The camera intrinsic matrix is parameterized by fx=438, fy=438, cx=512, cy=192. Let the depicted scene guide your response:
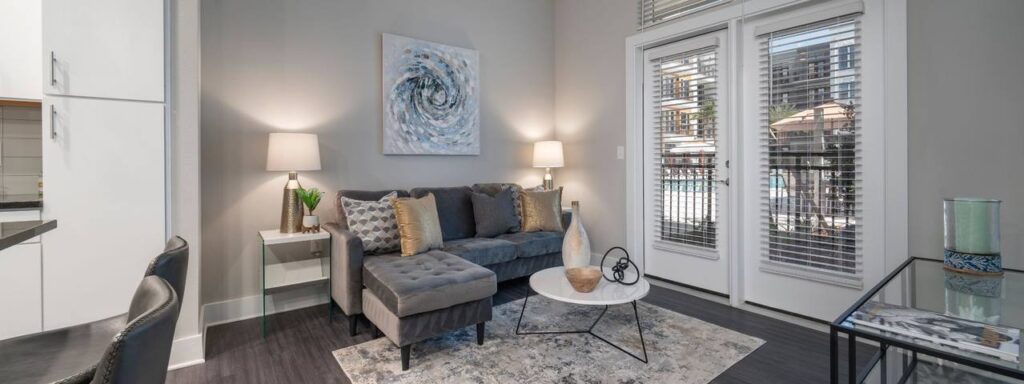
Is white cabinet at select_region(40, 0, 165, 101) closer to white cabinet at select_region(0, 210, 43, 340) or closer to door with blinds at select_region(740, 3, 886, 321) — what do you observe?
white cabinet at select_region(0, 210, 43, 340)

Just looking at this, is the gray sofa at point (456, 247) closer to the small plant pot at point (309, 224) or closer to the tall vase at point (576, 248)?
the small plant pot at point (309, 224)

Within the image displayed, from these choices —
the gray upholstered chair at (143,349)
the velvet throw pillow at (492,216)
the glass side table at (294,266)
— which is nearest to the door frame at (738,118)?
the velvet throw pillow at (492,216)

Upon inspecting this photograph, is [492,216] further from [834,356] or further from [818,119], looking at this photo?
[834,356]

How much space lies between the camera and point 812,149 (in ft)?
9.57

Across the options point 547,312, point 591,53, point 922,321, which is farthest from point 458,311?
point 591,53

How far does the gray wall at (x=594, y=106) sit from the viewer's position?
4114 millimetres

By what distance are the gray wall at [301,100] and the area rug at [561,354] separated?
1.28 meters

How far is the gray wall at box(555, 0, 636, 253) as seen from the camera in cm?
411

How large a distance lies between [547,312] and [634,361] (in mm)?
849

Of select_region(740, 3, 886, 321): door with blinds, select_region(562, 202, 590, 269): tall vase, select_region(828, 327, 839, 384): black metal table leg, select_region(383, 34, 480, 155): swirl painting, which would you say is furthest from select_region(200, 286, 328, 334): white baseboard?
select_region(740, 3, 886, 321): door with blinds

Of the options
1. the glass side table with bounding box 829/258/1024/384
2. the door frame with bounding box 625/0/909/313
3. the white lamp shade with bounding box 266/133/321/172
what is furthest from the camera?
the white lamp shade with bounding box 266/133/321/172

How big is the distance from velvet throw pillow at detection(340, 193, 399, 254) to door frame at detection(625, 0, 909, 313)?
7.08ft

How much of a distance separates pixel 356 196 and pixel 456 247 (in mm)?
824

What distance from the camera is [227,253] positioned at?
117 inches
